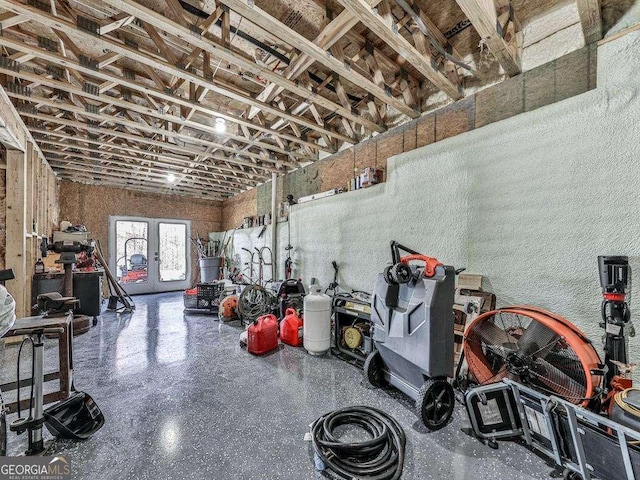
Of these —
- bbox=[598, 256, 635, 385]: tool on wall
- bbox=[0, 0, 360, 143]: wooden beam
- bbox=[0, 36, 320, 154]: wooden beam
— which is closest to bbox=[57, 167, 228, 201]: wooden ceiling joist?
bbox=[0, 36, 320, 154]: wooden beam

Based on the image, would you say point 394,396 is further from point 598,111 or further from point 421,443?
point 598,111

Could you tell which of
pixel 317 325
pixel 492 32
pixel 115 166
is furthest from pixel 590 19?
pixel 115 166

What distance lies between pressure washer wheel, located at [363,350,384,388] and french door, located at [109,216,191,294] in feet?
22.8

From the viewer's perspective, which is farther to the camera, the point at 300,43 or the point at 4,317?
the point at 300,43

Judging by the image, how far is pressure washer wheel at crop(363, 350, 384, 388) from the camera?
7.72 feet

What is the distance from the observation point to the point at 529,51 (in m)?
2.47

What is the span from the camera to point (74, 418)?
1770 millimetres

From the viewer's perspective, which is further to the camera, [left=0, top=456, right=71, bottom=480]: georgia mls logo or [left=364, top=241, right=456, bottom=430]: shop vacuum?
[left=364, top=241, right=456, bottom=430]: shop vacuum

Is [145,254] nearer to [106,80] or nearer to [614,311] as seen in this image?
[106,80]

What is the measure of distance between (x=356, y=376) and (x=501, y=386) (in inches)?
50.8

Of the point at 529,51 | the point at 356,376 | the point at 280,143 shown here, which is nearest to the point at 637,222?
the point at 529,51

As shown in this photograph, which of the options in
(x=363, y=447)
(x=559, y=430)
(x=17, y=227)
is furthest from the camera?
(x=17, y=227)

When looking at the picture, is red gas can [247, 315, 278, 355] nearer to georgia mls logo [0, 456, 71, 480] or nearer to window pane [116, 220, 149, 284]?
georgia mls logo [0, 456, 71, 480]

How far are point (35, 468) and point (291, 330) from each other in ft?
7.45
